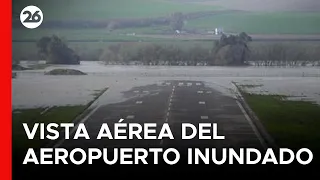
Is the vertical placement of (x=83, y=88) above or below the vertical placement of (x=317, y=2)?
below

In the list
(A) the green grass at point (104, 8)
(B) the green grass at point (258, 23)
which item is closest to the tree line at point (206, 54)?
(B) the green grass at point (258, 23)

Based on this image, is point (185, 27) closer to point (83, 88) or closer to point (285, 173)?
point (83, 88)

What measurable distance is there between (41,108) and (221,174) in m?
2.18

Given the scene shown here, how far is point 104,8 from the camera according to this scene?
7824 millimetres

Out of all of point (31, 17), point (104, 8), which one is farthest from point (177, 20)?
point (31, 17)

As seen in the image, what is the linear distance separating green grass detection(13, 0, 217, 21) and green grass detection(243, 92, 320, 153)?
1.30 m

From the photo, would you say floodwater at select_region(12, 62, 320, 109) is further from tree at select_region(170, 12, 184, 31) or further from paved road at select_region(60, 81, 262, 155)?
tree at select_region(170, 12, 184, 31)

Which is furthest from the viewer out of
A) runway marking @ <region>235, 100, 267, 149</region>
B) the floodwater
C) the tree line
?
the tree line

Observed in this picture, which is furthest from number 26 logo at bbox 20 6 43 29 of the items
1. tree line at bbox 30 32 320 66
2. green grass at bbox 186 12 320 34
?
green grass at bbox 186 12 320 34

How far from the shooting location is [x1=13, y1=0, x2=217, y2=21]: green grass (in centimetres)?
762

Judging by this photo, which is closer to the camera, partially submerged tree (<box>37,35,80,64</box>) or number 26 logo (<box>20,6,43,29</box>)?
number 26 logo (<box>20,6,43,29</box>)

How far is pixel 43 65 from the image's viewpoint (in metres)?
7.98

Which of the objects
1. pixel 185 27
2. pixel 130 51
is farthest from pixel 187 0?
pixel 130 51

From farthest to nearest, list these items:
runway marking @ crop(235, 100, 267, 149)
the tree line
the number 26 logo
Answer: the tree line < the number 26 logo < runway marking @ crop(235, 100, 267, 149)
